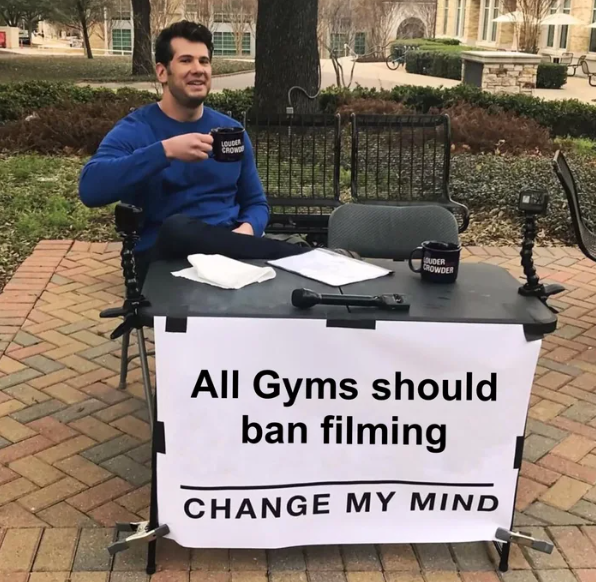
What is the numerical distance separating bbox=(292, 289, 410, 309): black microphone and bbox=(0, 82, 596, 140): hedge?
28.3 ft

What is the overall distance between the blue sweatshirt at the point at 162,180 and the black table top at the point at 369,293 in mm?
433

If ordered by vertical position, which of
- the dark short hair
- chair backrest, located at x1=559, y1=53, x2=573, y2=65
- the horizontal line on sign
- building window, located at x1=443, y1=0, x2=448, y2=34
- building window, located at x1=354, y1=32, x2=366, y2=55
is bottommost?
the horizontal line on sign

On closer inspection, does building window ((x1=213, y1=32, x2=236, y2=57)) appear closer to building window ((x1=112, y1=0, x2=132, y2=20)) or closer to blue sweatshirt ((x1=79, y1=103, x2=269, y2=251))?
building window ((x1=112, y1=0, x2=132, y2=20))

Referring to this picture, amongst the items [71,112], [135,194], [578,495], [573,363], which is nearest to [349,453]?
[578,495]

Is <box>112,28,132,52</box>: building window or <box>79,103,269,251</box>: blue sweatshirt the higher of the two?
<box>112,28,132,52</box>: building window

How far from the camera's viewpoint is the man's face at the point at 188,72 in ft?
9.80

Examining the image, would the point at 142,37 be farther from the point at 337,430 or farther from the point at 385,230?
the point at 337,430

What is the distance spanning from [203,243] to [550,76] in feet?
71.0

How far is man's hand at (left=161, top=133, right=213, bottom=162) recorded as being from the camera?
8.58 ft

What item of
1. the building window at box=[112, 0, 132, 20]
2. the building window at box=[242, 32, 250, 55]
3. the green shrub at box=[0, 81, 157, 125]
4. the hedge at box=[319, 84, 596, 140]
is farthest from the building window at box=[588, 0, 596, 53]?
the green shrub at box=[0, 81, 157, 125]

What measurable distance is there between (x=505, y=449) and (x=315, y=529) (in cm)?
61

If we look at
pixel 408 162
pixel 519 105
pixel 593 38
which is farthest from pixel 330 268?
pixel 593 38

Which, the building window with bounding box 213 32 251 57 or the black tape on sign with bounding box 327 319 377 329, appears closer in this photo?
the black tape on sign with bounding box 327 319 377 329

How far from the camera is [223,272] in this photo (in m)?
2.35
